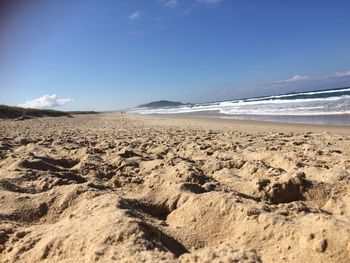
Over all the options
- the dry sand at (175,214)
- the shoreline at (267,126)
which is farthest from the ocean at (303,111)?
the dry sand at (175,214)

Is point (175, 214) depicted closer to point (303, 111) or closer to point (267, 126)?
point (267, 126)

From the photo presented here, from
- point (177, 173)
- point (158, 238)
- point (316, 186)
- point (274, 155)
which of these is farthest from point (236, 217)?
point (274, 155)

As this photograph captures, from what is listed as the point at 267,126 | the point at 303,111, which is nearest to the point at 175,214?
the point at 267,126

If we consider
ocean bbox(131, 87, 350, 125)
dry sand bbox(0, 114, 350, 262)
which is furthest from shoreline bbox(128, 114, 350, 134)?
dry sand bbox(0, 114, 350, 262)

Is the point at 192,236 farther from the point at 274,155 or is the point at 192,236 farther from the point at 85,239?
the point at 274,155

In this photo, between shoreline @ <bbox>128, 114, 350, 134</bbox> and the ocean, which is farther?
the ocean

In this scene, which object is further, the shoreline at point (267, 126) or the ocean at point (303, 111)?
the ocean at point (303, 111)

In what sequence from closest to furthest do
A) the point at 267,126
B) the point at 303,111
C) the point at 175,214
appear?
the point at 175,214, the point at 267,126, the point at 303,111

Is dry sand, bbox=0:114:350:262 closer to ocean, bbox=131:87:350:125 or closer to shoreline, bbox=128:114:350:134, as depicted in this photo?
shoreline, bbox=128:114:350:134

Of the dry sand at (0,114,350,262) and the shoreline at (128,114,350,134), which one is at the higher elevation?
the dry sand at (0,114,350,262)

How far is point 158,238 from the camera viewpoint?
7.41 feet

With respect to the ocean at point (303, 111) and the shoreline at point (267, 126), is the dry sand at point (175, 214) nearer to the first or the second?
the shoreline at point (267, 126)

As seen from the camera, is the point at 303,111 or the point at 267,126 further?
the point at 303,111

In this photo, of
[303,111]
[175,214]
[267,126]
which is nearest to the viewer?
[175,214]
